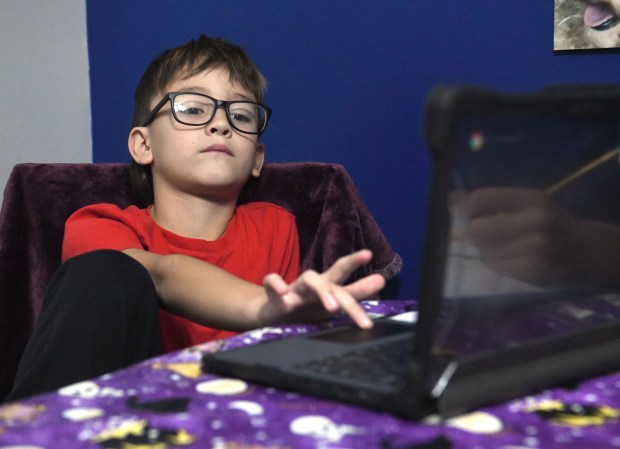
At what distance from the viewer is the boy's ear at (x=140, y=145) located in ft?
5.58

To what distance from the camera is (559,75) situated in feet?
5.74

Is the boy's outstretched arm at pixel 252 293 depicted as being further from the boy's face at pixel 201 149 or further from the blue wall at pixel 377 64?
the blue wall at pixel 377 64

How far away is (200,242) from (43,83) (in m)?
0.98

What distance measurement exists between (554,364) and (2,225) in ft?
3.83

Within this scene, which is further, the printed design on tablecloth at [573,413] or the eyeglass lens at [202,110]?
the eyeglass lens at [202,110]

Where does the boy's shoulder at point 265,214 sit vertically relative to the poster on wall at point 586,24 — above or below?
below

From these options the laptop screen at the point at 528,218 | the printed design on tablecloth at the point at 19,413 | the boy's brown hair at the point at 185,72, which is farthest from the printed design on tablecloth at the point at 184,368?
the boy's brown hair at the point at 185,72

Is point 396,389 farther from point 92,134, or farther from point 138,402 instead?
point 92,134

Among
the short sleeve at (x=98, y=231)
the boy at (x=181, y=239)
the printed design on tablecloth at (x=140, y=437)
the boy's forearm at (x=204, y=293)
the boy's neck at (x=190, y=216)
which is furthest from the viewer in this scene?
the boy's neck at (x=190, y=216)

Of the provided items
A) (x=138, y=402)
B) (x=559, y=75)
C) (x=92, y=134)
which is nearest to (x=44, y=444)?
(x=138, y=402)

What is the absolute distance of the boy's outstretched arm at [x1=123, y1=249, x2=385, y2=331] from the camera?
0.89 meters

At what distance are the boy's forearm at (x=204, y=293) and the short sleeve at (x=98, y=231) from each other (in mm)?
45

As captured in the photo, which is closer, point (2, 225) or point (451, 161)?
point (451, 161)

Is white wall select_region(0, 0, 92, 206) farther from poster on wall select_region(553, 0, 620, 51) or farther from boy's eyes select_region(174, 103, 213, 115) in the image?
poster on wall select_region(553, 0, 620, 51)
